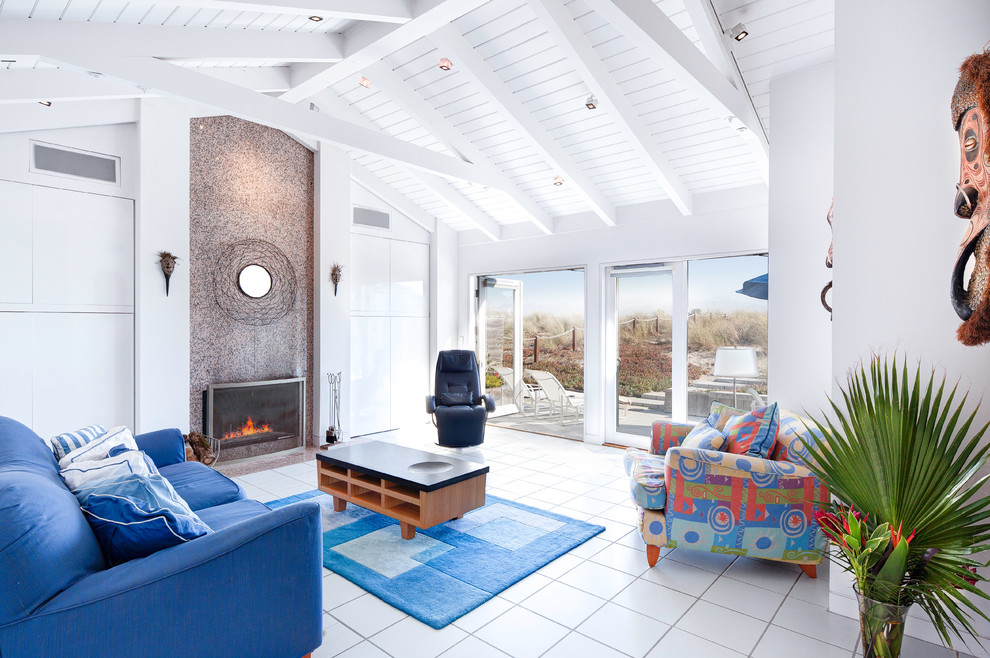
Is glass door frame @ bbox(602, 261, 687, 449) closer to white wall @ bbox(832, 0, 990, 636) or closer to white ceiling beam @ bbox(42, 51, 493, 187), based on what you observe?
white ceiling beam @ bbox(42, 51, 493, 187)

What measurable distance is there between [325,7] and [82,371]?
3.57m

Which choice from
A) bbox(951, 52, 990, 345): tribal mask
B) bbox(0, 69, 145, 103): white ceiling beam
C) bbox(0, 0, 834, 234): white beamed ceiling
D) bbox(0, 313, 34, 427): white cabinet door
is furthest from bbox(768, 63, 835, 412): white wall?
bbox(0, 313, 34, 427): white cabinet door

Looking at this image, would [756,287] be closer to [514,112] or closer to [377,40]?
[514,112]

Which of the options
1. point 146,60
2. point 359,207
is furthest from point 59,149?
point 359,207

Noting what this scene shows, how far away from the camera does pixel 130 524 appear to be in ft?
5.87

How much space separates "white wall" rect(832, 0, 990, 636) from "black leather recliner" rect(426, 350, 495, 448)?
3.87 metres

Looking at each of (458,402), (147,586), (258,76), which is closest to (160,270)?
(258,76)

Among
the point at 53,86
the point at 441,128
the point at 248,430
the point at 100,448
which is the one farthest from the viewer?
the point at 248,430

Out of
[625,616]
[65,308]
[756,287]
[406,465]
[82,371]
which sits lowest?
[625,616]

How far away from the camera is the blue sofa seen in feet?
4.89

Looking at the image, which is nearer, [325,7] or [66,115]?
[325,7]

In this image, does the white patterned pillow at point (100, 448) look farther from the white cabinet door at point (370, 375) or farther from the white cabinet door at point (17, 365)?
the white cabinet door at point (370, 375)

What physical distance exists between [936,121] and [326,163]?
5360 millimetres

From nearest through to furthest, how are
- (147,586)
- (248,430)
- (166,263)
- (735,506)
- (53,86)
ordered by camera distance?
(147,586)
(735,506)
(53,86)
(166,263)
(248,430)
